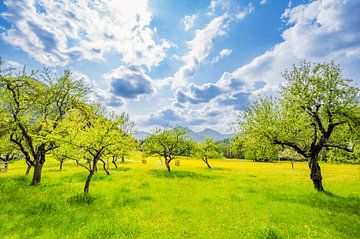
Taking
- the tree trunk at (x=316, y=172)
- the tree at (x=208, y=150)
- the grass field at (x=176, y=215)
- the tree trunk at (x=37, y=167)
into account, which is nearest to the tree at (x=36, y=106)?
the tree trunk at (x=37, y=167)

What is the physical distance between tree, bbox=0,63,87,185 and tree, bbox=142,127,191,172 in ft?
71.6

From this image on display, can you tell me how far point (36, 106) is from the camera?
26.2 meters

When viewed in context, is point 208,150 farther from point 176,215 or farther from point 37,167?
point 176,215

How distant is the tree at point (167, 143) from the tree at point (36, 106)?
21.8 meters

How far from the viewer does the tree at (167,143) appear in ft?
157

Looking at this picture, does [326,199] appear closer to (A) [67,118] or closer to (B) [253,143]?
(B) [253,143]

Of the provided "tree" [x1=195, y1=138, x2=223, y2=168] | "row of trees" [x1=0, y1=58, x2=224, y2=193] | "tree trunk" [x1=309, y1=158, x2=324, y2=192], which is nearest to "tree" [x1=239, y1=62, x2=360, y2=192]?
"tree trunk" [x1=309, y1=158, x2=324, y2=192]

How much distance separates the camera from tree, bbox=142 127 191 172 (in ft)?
157

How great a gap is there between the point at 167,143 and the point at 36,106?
27.6 meters

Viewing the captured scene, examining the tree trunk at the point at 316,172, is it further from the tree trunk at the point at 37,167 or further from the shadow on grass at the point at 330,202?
the tree trunk at the point at 37,167

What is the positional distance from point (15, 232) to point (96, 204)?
668 cm

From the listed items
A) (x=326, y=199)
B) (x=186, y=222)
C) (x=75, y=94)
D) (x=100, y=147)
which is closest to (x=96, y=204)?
(x=100, y=147)

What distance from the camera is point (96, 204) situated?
1847 cm

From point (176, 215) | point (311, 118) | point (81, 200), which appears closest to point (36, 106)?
point (81, 200)
